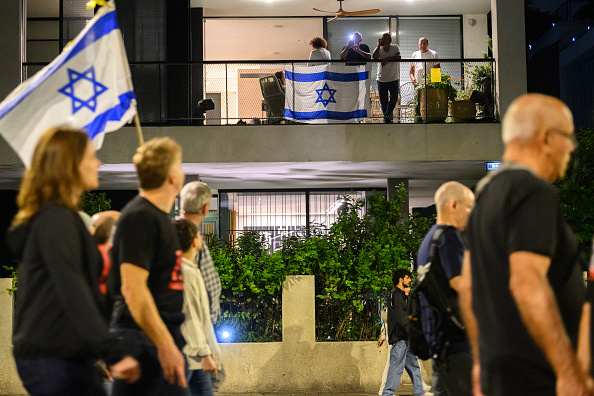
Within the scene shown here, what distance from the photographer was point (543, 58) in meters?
39.8

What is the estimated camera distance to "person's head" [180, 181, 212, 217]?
5.14 metres

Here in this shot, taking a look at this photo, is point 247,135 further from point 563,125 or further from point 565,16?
point 565,16

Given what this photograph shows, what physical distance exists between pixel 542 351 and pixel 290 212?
18376 millimetres

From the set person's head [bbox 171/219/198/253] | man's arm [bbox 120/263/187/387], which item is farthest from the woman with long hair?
person's head [bbox 171/219/198/253]

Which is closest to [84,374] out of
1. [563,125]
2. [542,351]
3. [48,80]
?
[542,351]

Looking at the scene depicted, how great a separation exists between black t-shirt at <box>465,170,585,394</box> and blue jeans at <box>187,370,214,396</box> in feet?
6.91

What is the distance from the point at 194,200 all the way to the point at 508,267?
274cm

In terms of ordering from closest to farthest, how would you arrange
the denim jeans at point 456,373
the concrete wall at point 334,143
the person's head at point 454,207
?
the denim jeans at point 456,373 → the person's head at point 454,207 → the concrete wall at point 334,143

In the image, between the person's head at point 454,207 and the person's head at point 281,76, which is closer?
the person's head at point 454,207

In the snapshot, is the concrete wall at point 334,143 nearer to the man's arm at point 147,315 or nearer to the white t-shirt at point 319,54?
the white t-shirt at point 319,54

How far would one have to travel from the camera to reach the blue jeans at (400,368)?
8.69 m

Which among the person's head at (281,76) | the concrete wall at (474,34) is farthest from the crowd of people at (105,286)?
the concrete wall at (474,34)

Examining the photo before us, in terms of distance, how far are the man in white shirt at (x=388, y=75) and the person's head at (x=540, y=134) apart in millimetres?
12333

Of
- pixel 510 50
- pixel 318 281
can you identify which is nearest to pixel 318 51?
pixel 510 50
